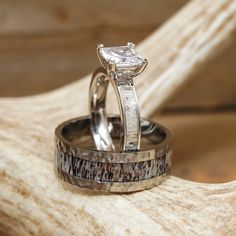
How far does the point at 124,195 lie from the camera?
791 millimetres

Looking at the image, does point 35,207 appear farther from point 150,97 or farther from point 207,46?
point 207,46

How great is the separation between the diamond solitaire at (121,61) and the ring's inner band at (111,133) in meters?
0.12

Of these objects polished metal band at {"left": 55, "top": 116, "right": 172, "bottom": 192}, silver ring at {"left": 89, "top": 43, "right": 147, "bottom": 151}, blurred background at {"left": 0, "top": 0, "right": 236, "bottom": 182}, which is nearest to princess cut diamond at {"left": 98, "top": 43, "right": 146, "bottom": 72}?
silver ring at {"left": 89, "top": 43, "right": 147, "bottom": 151}

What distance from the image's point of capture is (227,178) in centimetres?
136

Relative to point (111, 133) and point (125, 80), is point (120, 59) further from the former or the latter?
point (111, 133)

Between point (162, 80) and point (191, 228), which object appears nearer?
point (191, 228)

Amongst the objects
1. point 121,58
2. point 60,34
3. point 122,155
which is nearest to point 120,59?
point 121,58

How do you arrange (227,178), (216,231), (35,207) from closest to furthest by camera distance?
(216,231), (35,207), (227,178)

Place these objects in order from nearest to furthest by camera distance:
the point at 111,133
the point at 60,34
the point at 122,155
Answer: the point at 122,155, the point at 111,133, the point at 60,34

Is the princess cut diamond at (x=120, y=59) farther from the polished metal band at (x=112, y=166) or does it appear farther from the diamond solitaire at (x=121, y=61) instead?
the polished metal band at (x=112, y=166)

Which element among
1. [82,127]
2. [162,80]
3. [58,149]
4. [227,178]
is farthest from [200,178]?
[58,149]

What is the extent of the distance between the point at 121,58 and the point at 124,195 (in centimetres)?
17

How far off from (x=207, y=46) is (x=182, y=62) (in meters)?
0.06

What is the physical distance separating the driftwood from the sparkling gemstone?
0.54 feet
